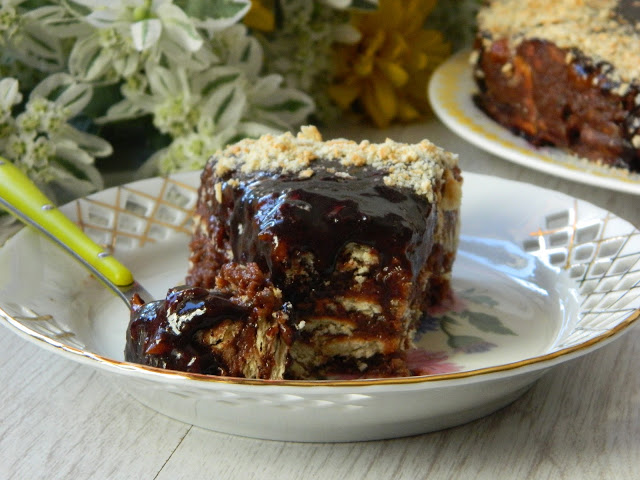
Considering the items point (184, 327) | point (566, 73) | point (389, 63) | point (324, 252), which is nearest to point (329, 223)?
point (324, 252)

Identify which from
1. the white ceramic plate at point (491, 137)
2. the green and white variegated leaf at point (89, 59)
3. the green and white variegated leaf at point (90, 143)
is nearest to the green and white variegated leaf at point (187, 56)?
the green and white variegated leaf at point (89, 59)

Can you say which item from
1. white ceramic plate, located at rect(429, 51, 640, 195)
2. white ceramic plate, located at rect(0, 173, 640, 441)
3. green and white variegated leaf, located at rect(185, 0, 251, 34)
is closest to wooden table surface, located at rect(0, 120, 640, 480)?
white ceramic plate, located at rect(0, 173, 640, 441)

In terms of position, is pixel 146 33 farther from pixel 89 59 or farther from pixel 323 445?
pixel 323 445

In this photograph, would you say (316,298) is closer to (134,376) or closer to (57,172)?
(134,376)

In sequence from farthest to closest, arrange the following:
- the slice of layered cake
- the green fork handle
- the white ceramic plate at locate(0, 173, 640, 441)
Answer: the green fork handle
the slice of layered cake
the white ceramic plate at locate(0, 173, 640, 441)

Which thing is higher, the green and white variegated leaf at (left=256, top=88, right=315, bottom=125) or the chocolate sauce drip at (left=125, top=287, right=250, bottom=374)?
the chocolate sauce drip at (left=125, top=287, right=250, bottom=374)

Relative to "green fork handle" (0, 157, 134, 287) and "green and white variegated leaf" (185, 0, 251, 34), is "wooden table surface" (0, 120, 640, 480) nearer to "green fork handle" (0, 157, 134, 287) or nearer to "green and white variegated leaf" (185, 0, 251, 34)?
"green fork handle" (0, 157, 134, 287)

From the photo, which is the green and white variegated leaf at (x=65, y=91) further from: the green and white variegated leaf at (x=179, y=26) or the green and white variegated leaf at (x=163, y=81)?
the green and white variegated leaf at (x=179, y=26)

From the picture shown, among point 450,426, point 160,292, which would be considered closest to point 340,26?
point 160,292
